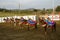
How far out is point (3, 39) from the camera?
16844 mm

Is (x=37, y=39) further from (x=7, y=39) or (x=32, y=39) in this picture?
(x=7, y=39)

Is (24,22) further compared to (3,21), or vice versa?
(3,21)

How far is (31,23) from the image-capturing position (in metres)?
23.6

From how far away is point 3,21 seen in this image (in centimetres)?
3769

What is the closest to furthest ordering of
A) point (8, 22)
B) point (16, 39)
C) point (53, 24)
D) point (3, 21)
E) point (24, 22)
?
point (16, 39)
point (53, 24)
point (24, 22)
point (8, 22)
point (3, 21)

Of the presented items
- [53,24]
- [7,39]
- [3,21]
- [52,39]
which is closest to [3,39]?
[7,39]

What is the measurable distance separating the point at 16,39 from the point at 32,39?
4.39ft

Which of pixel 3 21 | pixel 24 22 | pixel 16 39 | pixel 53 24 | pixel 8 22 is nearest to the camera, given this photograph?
pixel 16 39

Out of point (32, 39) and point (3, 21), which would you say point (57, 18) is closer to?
point (3, 21)

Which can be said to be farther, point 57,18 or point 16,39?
point 57,18

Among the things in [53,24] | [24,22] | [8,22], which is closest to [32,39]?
[53,24]

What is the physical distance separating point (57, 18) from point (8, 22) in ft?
32.8

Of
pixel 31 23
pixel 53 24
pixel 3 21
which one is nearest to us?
pixel 53 24

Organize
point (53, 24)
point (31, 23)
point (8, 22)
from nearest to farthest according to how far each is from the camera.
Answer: point (53, 24) → point (31, 23) → point (8, 22)
